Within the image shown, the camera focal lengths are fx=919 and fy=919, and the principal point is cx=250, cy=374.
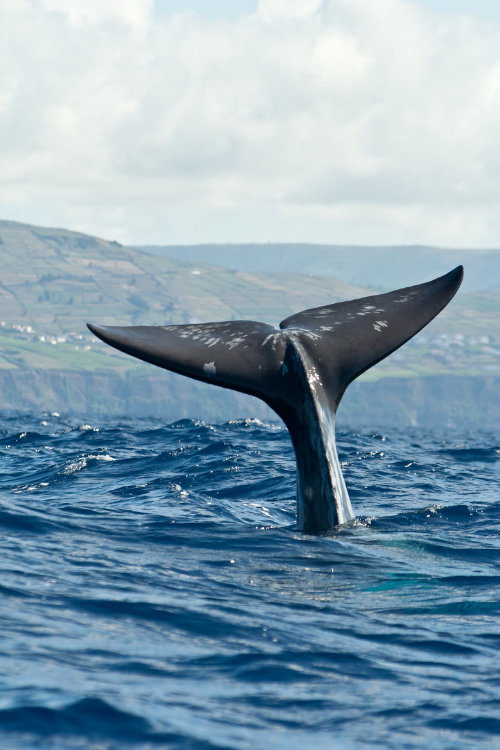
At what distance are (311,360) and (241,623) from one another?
3592 mm

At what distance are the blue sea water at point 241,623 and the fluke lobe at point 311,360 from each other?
2.05 feet

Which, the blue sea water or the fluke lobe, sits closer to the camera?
the blue sea water

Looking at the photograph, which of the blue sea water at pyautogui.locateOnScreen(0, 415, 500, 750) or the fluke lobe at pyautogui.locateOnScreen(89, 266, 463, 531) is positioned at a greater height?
the fluke lobe at pyautogui.locateOnScreen(89, 266, 463, 531)

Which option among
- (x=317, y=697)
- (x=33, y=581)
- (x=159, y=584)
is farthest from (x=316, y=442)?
(x=317, y=697)

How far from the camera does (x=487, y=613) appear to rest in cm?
835

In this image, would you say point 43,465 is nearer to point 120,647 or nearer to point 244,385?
point 244,385

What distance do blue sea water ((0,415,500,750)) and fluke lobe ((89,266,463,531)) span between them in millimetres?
623

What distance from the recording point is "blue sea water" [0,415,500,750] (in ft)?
18.0

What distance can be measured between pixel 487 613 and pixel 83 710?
4250 mm

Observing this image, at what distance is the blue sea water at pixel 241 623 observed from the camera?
5.50 meters

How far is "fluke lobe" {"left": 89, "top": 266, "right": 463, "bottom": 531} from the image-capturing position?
9.92 m

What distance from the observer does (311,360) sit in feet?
33.9

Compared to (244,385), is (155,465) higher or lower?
lower

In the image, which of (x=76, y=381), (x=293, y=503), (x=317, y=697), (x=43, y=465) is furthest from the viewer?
(x=76, y=381)
